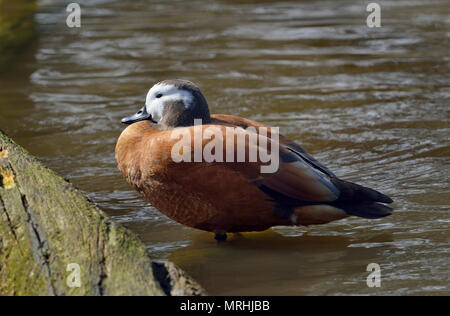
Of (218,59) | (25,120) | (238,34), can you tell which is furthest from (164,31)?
(25,120)

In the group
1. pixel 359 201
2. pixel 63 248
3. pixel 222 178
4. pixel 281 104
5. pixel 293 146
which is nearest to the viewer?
pixel 63 248

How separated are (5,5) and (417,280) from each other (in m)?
10.1

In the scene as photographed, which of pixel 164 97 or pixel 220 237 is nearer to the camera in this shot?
pixel 164 97

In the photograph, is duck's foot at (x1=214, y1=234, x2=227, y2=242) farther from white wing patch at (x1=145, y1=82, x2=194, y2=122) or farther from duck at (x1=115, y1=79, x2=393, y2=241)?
white wing patch at (x1=145, y1=82, x2=194, y2=122)

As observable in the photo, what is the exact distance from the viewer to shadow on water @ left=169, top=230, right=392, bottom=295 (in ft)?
12.3

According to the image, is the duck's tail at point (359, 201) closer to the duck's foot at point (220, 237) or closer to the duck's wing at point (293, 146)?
the duck's wing at point (293, 146)

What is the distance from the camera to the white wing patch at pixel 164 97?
430 cm

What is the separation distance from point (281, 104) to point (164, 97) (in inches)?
128

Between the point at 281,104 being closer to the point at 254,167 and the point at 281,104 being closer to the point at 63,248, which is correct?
the point at 254,167

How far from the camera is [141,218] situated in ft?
16.1

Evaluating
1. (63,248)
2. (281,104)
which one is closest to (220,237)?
(63,248)

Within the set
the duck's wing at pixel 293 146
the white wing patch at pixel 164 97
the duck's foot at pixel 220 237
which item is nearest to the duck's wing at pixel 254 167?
the duck's wing at pixel 293 146

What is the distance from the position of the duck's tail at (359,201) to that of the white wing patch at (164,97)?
40.9 inches

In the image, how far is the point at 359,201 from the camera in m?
4.24
